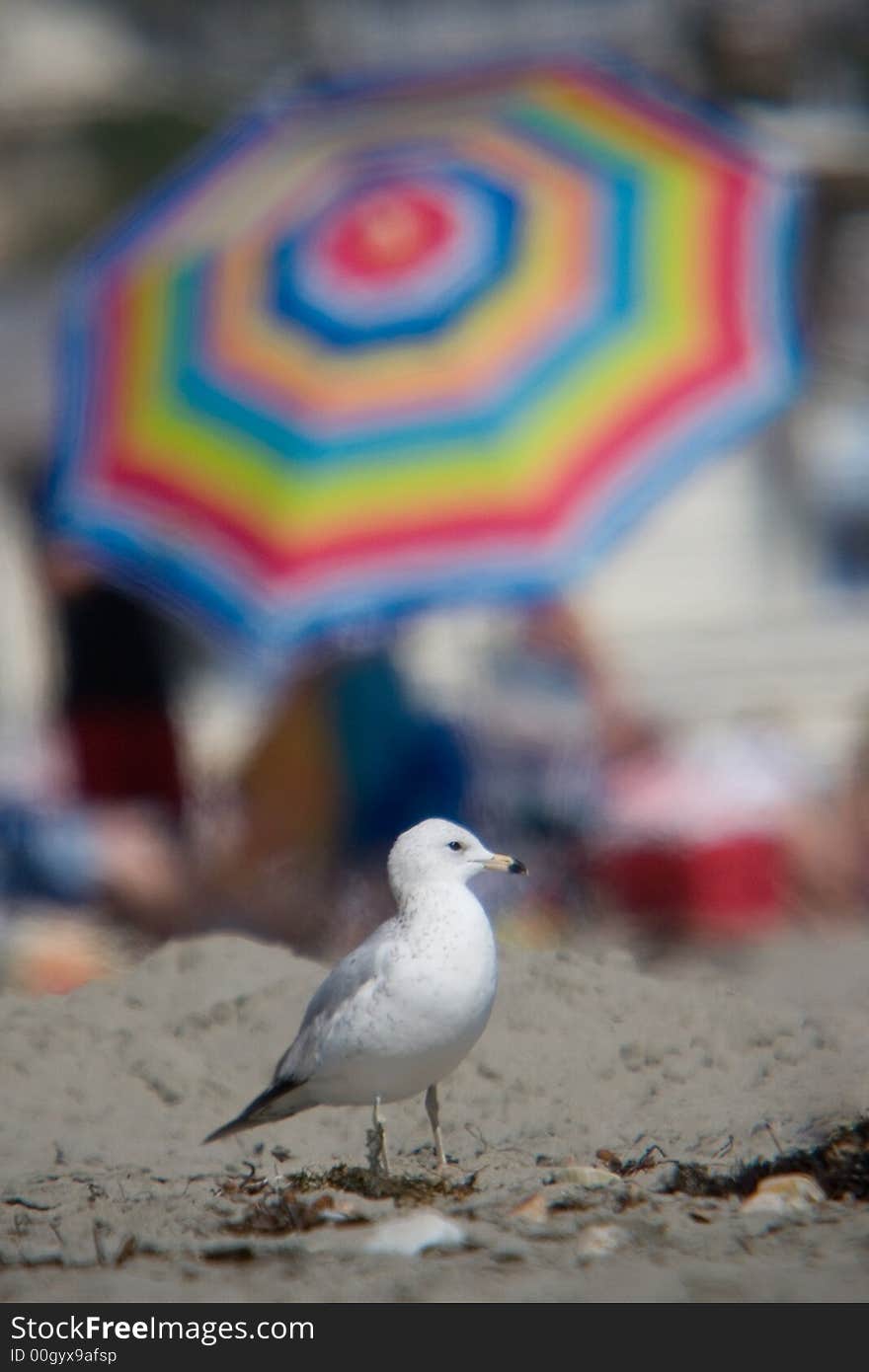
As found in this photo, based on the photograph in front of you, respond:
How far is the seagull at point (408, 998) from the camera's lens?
2.88 metres

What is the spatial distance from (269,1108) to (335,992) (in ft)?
0.74

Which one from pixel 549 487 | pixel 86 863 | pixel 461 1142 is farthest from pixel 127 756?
pixel 461 1142

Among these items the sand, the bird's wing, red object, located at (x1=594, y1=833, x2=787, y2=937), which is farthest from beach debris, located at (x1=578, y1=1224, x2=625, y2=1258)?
red object, located at (x1=594, y1=833, x2=787, y2=937)

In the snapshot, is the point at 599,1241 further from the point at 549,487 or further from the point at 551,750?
the point at 551,750

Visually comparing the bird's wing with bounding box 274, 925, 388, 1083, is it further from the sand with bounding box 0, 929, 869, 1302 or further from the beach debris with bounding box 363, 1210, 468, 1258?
the beach debris with bounding box 363, 1210, 468, 1258

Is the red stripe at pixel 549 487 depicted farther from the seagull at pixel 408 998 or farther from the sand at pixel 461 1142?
the seagull at pixel 408 998

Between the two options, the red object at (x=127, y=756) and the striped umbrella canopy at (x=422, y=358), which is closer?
the striped umbrella canopy at (x=422, y=358)

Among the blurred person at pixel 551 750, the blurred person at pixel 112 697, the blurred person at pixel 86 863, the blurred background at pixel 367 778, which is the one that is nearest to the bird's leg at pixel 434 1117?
the blurred background at pixel 367 778

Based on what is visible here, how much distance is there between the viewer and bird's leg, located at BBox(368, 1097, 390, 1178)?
9.80 ft

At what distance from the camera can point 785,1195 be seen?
297cm

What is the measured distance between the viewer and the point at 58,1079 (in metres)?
3.65
